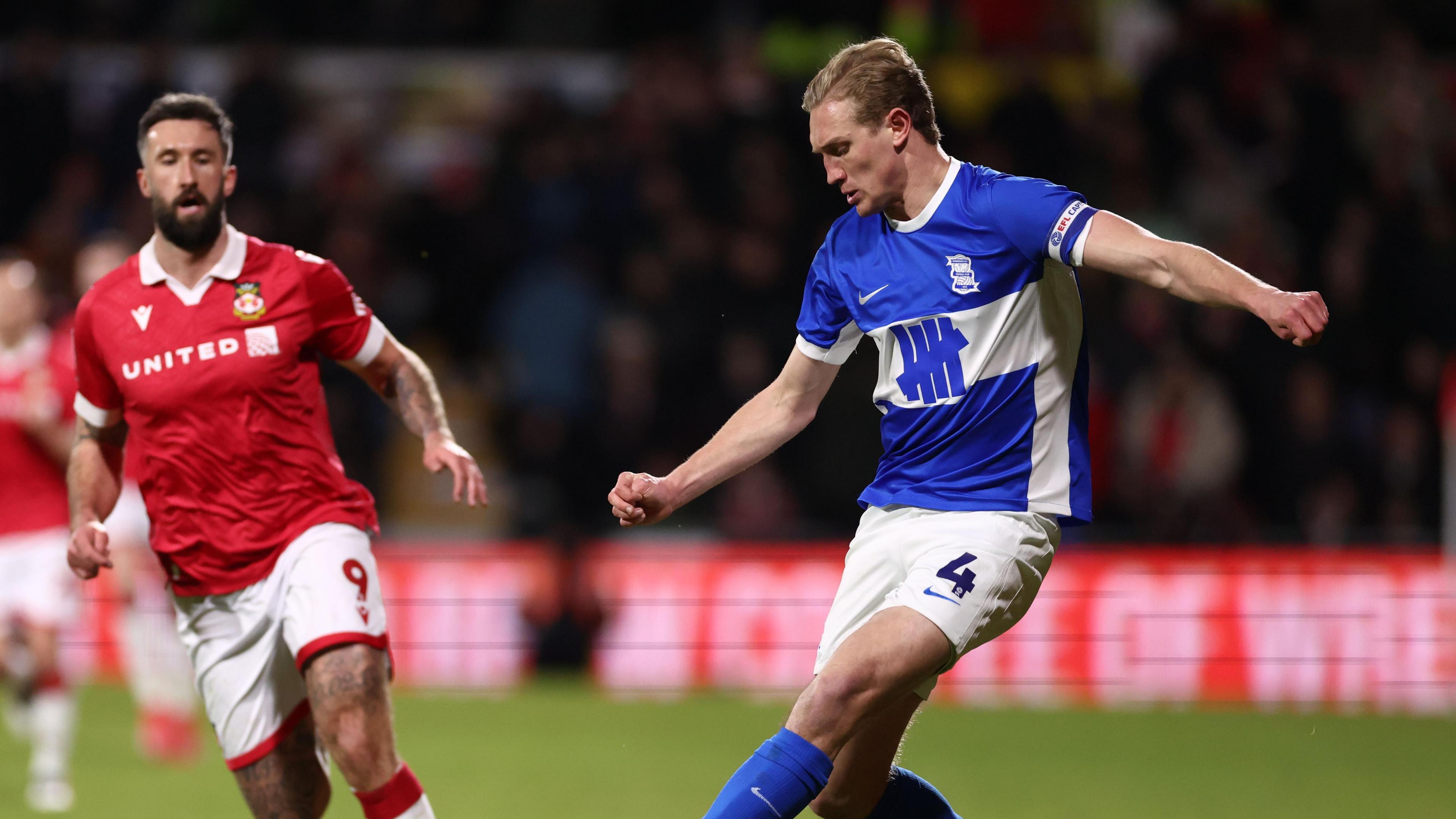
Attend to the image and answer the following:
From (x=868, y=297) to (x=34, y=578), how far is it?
576cm

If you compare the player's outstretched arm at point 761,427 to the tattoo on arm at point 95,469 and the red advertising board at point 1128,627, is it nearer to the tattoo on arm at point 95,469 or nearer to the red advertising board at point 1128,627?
the tattoo on arm at point 95,469

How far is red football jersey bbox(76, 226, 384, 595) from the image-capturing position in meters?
5.19

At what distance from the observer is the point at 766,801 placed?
446 cm

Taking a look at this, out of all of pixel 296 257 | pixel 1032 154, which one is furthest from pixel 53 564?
pixel 1032 154

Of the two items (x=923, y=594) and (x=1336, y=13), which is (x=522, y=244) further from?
(x=923, y=594)

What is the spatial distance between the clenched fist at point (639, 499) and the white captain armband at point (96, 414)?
1.71 m

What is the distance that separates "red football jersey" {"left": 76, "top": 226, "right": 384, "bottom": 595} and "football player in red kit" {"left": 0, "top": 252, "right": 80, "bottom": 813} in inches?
150

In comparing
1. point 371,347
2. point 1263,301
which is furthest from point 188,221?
point 1263,301

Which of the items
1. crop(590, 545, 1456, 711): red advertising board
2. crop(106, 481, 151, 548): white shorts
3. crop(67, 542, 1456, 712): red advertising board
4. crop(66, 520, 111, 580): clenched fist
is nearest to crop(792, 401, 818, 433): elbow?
crop(66, 520, 111, 580): clenched fist

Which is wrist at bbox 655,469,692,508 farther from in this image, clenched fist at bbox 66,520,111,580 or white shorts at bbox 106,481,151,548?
white shorts at bbox 106,481,151,548

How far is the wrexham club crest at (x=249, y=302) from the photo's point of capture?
527 centimetres

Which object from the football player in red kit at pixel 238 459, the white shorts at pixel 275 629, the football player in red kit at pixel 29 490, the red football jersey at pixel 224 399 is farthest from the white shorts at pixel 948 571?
the football player in red kit at pixel 29 490

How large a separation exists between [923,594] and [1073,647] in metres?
7.64

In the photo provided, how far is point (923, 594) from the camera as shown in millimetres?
4625
